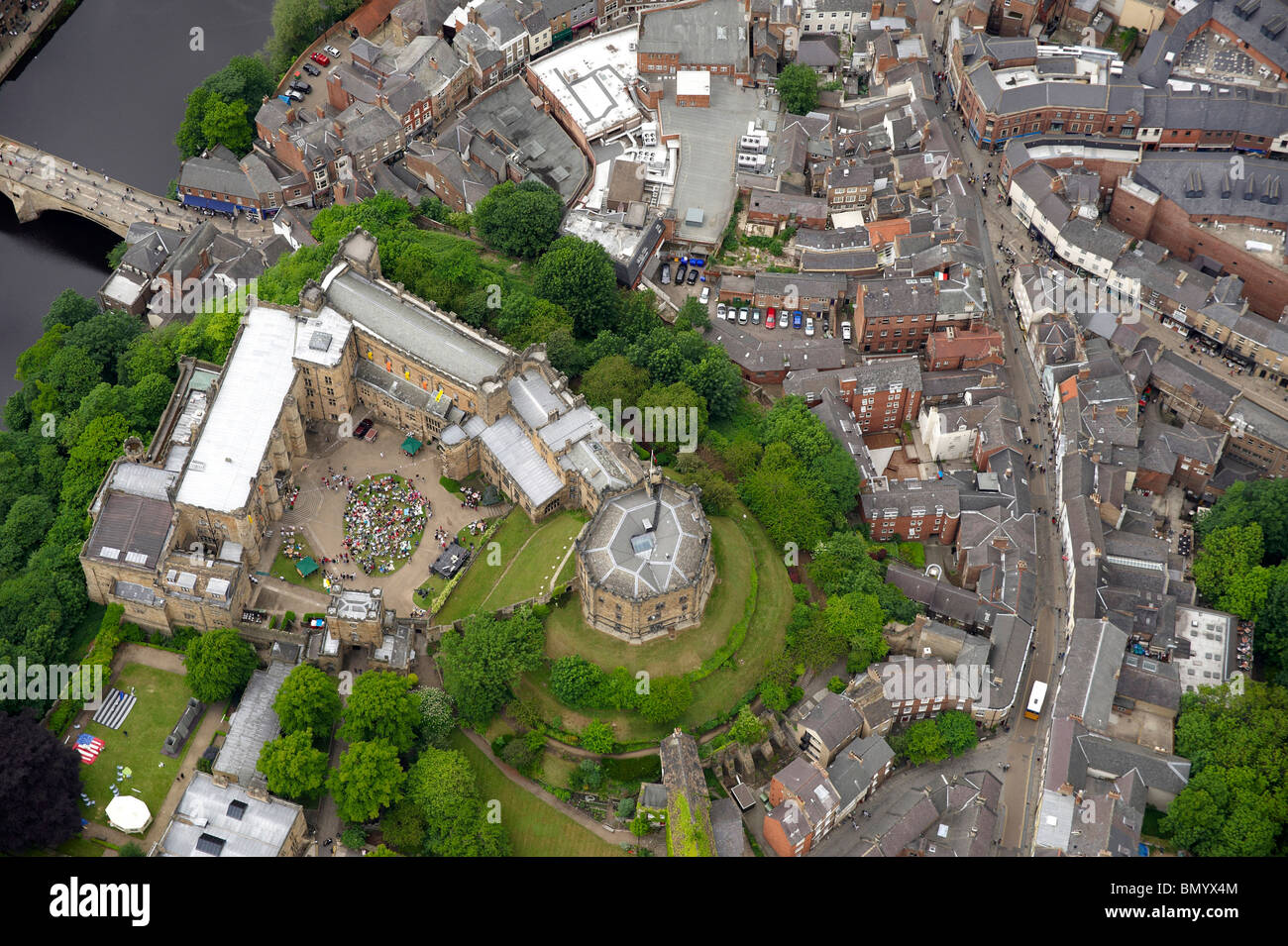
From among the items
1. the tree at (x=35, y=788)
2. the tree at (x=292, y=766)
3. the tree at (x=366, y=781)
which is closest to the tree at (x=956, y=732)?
the tree at (x=366, y=781)

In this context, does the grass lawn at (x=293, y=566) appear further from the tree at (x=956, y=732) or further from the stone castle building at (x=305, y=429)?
the tree at (x=956, y=732)

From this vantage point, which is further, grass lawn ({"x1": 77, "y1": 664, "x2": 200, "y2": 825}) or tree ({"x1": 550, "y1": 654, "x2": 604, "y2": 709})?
tree ({"x1": 550, "y1": 654, "x2": 604, "y2": 709})

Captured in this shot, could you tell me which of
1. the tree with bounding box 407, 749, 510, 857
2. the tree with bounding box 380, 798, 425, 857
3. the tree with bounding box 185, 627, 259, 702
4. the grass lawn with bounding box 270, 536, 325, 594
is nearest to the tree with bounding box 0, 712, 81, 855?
the tree with bounding box 185, 627, 259, 702

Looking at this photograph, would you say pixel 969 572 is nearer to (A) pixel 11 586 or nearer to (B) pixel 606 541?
(B) pixel 606 541

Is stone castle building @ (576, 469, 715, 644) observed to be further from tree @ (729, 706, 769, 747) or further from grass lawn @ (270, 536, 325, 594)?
grass lawn @ (270, 536, 325, 594)

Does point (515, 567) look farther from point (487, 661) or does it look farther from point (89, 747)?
point (89, 747)
